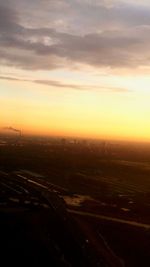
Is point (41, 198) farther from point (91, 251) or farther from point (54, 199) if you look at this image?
point (91, 251)

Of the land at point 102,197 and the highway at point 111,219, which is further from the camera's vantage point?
the highway at point 111,219

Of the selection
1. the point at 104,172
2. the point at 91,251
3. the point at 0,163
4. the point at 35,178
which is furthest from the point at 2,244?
the point at 0,163

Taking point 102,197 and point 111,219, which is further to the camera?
point 102,197

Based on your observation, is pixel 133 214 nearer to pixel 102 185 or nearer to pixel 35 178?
pixel 102 185

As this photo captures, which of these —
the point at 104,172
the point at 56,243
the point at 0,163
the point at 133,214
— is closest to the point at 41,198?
the point at 133,214

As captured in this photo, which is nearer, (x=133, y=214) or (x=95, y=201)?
(x=133, y=214)

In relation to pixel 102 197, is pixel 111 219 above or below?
below

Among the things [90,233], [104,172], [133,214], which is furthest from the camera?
[104,172]

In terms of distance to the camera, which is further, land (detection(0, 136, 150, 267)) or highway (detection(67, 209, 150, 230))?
highway (detection(67, 209, 150, 230))

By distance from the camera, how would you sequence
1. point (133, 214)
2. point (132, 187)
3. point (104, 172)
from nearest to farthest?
point (133, 214), point (132, 187), point (104, 172)
